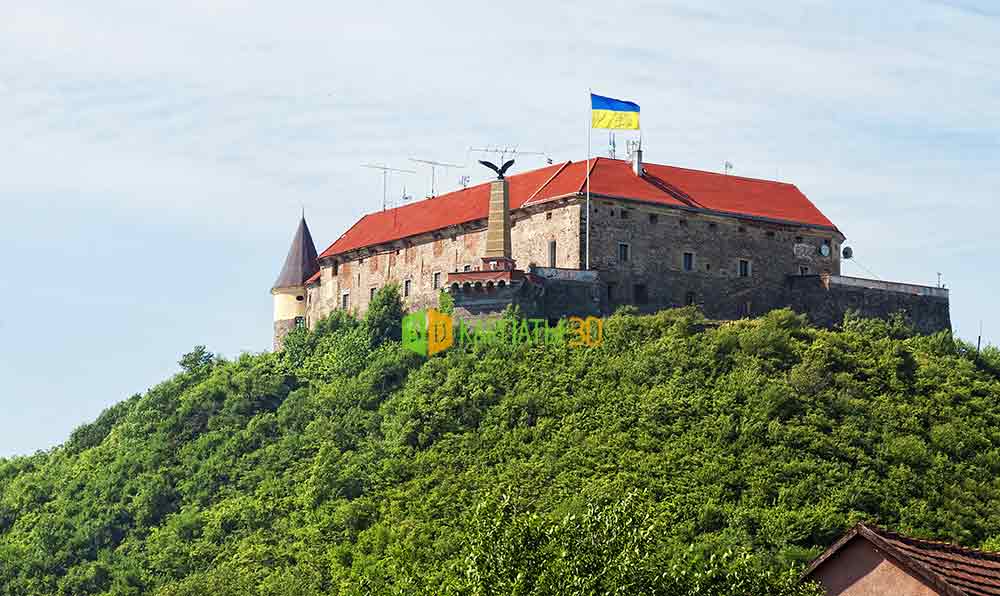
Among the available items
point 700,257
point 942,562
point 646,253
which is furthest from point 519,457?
point 942,562

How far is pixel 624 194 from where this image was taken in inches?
3194

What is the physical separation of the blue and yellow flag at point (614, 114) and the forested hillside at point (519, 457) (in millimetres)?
9479

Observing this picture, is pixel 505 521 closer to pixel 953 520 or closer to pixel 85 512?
pixel 953 520

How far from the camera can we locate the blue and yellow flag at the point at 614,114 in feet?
268

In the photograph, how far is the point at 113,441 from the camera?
94.6 meters

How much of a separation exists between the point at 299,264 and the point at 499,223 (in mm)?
22011

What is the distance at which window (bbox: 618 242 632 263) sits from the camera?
3152 inches

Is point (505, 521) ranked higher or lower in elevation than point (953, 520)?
higher

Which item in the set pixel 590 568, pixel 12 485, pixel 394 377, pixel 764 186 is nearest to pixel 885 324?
pixel 764 186

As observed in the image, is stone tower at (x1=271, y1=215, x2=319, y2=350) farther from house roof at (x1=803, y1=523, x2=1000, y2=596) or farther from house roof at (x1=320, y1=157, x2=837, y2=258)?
house roof at (x1=803, y1=523, x2=1000, y2=596)

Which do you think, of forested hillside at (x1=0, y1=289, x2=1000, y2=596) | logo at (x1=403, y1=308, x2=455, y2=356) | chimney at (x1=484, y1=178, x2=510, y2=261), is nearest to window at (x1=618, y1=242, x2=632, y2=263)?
forested hillside at (x1=0, y1=289, x2=1000, y2=596)

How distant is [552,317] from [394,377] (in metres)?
8.92

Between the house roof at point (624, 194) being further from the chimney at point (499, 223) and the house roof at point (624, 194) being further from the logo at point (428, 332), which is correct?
the logo at point (428, 332)

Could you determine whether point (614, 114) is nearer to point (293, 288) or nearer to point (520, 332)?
point (520, 332)
